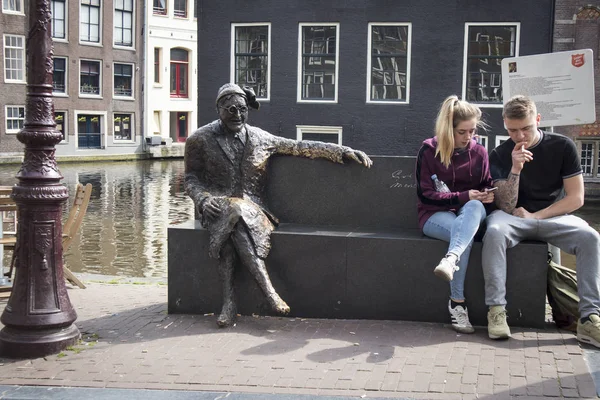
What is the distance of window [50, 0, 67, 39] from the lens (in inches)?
1507

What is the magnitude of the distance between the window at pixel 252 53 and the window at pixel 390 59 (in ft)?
9.71

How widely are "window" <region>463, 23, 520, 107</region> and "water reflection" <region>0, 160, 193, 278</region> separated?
8.36 m

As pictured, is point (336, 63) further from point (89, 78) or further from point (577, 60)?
point (89, 78)

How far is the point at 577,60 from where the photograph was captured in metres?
6.70

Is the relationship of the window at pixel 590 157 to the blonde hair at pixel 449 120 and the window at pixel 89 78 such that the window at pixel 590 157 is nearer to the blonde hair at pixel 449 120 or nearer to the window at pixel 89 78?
the blonde hair at pixel 449 120

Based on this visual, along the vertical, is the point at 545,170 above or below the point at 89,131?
below

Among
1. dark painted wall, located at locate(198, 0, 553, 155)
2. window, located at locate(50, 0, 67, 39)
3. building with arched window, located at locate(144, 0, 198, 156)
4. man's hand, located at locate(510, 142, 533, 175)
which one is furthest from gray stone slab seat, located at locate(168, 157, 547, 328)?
building with arched window, located at locate(144, 0, 198, 156)

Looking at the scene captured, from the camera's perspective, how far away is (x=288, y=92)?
22.6 metres

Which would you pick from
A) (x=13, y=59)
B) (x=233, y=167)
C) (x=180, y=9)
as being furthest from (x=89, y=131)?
(x=233, y=167)

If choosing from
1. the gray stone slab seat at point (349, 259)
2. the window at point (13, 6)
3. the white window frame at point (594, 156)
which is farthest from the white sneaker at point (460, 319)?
the window at point (13, 6)

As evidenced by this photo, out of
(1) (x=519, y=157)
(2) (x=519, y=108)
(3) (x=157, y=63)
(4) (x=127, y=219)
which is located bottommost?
(4) (x=127, y=219)

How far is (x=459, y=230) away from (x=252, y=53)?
58.8 feet

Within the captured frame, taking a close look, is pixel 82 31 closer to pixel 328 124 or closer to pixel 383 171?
pixel 328 124

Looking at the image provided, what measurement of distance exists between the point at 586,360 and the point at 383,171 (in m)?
2.15
